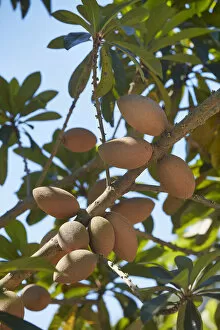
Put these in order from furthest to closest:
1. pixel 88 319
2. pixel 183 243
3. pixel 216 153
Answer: pixel 183 243
pixel 88 319
pixel 216 153

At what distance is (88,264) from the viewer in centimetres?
88

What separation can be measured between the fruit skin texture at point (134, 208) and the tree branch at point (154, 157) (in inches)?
3.5

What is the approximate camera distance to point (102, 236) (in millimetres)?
931

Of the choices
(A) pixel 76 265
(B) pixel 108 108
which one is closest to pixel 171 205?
(B) pixel 108 108

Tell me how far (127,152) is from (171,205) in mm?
676

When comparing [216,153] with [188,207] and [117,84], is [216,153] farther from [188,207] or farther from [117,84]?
[117,84]

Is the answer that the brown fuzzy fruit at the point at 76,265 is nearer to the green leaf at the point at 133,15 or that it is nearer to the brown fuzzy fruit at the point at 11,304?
the brown fuzzy fruit at the point at 11,304

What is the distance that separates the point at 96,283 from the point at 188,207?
377 millimetres

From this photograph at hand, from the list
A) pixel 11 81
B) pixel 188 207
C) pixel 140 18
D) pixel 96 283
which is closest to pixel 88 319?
pixel 96 283

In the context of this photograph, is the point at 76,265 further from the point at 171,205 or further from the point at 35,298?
the point at 171,205

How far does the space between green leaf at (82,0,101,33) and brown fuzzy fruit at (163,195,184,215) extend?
57cm

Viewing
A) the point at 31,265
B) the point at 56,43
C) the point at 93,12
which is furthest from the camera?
the point at 56,43

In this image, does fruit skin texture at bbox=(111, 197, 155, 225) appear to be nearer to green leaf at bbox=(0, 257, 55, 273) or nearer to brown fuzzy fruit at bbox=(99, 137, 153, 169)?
brown fuzzy fruit at bbox=(99, 137, 153, 169)

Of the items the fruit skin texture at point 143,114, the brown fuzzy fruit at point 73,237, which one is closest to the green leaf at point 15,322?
the brown fuzzy fruit at point 73,237
